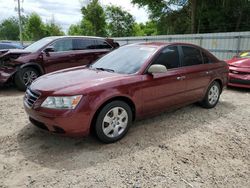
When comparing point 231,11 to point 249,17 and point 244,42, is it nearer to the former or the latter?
point 249,17

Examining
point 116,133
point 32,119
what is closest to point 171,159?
point 116,133

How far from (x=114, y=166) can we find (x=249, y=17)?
86.3 ft

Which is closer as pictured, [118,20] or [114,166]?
[114,166]

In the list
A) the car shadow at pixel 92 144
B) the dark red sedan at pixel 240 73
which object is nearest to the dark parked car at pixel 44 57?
the car shadow at pixel 92 144

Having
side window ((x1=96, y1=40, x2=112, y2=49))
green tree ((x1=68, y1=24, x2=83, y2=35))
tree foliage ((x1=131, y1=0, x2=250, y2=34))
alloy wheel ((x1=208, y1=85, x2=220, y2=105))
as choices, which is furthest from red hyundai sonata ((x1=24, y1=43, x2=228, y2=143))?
green tree ((x1=68, y1=24, x2=83, y2=35))

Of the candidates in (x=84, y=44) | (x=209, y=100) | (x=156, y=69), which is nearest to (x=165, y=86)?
(x=156, y=69)

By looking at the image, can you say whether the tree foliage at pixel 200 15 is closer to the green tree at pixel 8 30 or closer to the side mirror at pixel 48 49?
the side mirror at pixel 48 49

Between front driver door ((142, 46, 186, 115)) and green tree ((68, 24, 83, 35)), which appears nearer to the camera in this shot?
front driver door ((142, 46, 186, 115))

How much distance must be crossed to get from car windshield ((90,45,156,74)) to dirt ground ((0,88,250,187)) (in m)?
1.09

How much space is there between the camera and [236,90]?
24.3 feet

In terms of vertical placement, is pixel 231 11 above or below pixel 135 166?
above

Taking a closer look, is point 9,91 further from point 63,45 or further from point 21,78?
point 63,45

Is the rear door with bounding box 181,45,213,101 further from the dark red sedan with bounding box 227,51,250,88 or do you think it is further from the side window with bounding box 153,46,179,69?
the dark red sedan with bounding box 227,51,250,88

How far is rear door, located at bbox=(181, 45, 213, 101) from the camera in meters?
4.49
